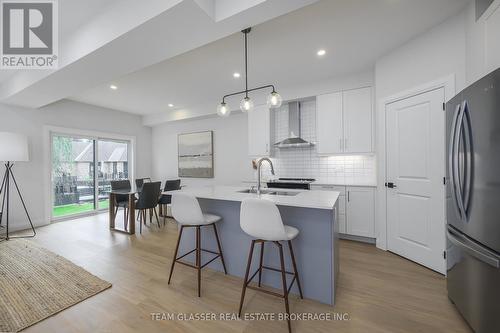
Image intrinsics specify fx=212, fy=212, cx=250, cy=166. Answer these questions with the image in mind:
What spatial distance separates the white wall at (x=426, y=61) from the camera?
216cm

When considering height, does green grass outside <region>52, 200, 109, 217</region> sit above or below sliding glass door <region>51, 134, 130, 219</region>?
below

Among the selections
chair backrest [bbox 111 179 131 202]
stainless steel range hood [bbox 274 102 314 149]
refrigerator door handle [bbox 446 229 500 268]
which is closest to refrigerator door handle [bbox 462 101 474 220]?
refrigerator door handle [bbox 446 229 500 268]

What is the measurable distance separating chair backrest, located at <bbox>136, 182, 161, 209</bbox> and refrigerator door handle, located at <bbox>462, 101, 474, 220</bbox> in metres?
4.09

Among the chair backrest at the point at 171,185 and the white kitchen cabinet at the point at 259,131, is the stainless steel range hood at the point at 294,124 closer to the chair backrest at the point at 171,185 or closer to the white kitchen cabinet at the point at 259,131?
the white kitchen cabinet at the point at 259,131

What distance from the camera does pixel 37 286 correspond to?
6.96 ft

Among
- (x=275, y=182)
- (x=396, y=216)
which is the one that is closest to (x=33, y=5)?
(x=275, y=182)

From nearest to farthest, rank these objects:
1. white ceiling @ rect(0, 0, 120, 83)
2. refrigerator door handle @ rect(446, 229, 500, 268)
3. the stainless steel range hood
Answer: refrigerator door handle @ rect(446, 229, 500, 268) → white ceiling @ rect(0, 0, 120, 83) → the stainless steel range hood

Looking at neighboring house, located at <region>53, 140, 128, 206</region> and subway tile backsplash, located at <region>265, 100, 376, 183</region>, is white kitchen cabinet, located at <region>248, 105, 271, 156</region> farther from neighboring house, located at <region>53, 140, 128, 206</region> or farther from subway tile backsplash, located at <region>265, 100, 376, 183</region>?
neighboring house, located at <region>53, 140, 128, 206</region>

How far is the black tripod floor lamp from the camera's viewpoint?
339cm

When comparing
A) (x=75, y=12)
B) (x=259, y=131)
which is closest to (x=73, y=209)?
(x=75, y=12)

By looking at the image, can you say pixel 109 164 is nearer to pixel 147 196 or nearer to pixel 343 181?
pixel 147 196

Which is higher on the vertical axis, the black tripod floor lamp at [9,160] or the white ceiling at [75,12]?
the white ceiling at [75,12]

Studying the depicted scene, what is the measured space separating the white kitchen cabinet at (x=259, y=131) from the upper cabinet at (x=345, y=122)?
1.00 m

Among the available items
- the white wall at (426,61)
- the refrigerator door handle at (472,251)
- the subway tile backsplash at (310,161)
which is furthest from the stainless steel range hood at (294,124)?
the refrigerator door handle at (472,251)
